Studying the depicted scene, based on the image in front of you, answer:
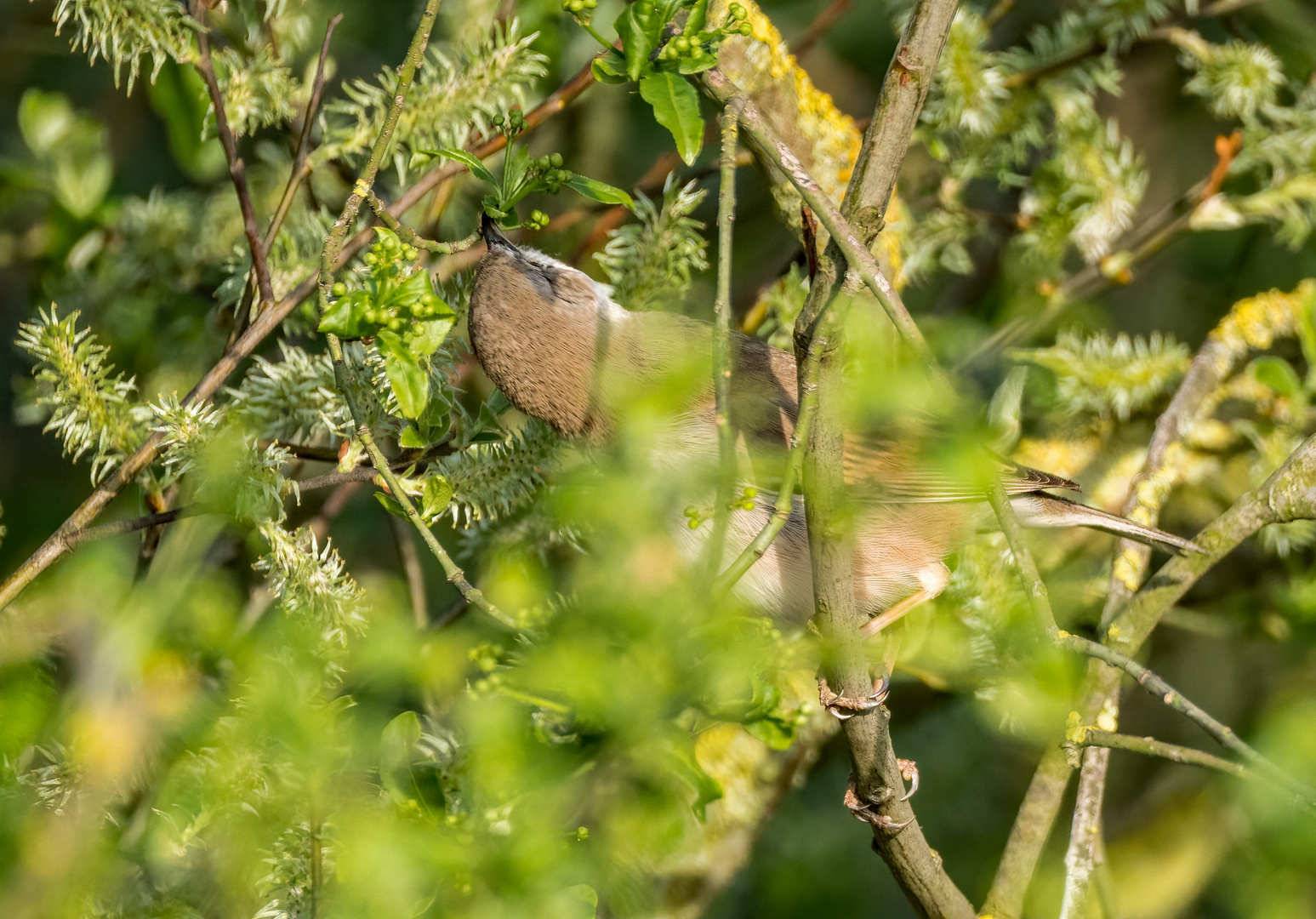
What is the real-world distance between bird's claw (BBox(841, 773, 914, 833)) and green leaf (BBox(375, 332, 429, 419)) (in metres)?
0.96

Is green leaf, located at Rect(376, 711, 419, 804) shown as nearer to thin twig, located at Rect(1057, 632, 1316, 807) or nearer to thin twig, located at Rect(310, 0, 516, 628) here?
thin twig, located at Rect(310, 0, 516, 628)

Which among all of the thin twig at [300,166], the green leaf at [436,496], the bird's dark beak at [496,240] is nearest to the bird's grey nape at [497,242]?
the bird's dark beak at [496,240]

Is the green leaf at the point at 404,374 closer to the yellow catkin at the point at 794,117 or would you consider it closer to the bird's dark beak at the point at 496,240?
the bird's dark beak at the point at 496,240

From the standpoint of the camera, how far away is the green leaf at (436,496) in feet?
4.83

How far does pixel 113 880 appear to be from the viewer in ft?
5.19

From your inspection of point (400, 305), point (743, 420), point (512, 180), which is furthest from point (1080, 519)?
point (400, 305)

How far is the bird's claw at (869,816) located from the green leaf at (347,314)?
3.53ft

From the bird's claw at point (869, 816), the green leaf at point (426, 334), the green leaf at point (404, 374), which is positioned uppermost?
the green leaf at point (426, 334)

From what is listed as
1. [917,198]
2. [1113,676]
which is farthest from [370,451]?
[917,198]

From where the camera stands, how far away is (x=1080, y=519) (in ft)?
7.21

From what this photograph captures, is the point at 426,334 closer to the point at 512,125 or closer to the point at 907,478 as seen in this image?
the point at 512,125

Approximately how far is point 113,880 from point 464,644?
637 mm

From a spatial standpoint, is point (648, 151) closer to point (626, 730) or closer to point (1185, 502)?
point (1185, 502)

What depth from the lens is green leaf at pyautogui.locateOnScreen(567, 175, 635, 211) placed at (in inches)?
53.1
